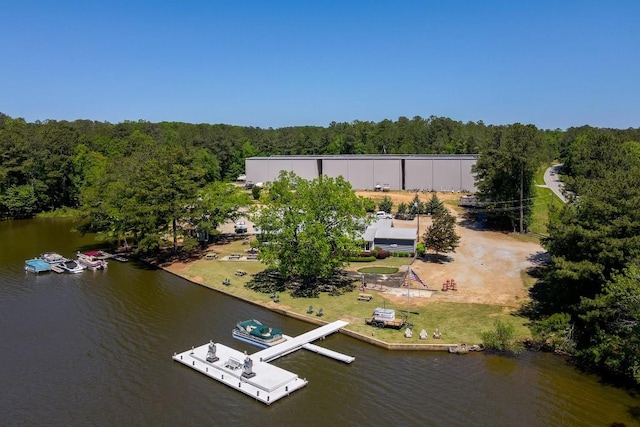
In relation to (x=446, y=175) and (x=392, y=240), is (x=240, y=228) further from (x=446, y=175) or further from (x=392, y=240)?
(x=446, y=175)

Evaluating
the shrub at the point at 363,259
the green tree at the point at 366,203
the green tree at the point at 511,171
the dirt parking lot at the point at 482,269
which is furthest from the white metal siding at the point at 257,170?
the shrub at the point at 363,259

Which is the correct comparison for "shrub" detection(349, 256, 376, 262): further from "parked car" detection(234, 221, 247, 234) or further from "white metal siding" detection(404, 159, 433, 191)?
"white metal siding" detection(404, 159, 433, 191)

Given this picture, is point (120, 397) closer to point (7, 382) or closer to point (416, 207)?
point (7, 382)

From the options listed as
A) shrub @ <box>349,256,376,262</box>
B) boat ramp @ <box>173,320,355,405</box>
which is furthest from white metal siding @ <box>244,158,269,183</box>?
boat ramp @ <box>173,320,355,405</box>

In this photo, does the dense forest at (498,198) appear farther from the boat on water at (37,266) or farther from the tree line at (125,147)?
the boat on water at (37,266)

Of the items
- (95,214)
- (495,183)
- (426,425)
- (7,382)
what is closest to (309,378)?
(426,425)

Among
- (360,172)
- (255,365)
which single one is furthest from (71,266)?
(360,172)
